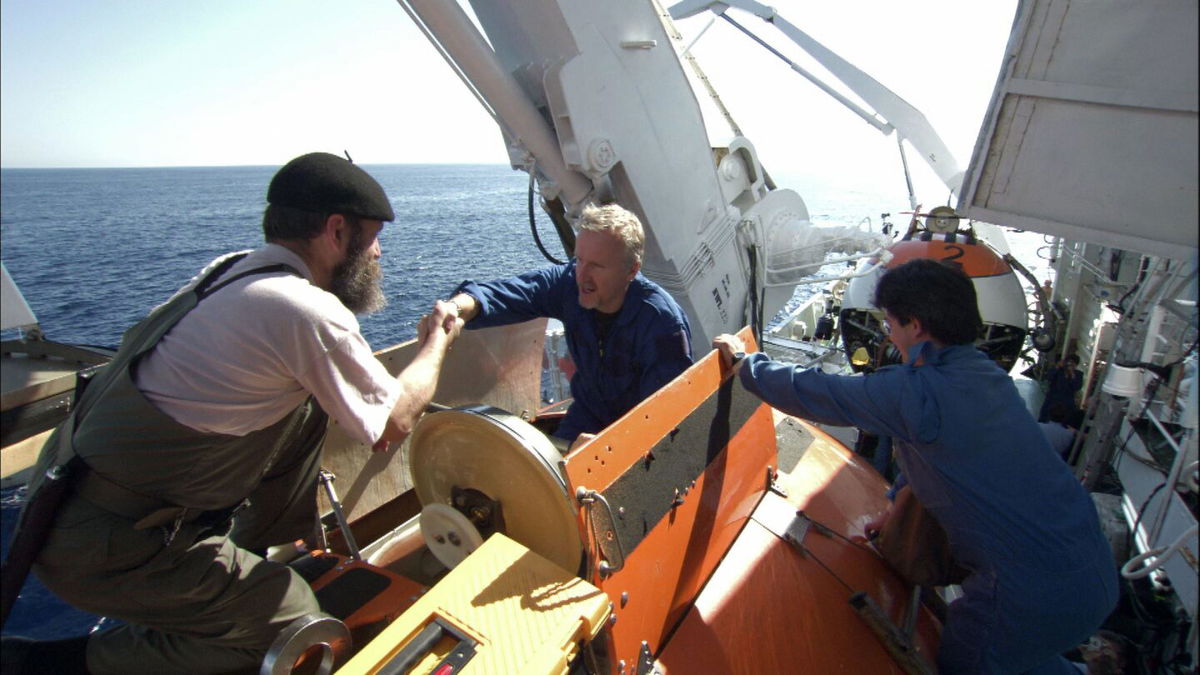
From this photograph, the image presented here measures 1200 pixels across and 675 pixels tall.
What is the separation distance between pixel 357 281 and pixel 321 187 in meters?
0.35

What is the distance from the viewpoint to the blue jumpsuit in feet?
6.76

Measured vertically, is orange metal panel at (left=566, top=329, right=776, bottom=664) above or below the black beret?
below

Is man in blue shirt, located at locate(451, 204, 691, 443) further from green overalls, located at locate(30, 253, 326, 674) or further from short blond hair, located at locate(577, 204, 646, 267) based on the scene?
green overalls, located at locate(30, 253, 326, 674)

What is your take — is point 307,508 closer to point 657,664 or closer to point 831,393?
point 657,664

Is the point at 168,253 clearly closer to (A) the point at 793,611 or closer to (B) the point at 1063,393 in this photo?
(A) the point at 793,611

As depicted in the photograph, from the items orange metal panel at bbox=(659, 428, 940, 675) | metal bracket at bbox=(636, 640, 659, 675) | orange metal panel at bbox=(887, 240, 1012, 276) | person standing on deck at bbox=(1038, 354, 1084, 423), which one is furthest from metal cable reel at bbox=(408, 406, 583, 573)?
person standing on deck at bbox=(1038, 354, 1084, 423)

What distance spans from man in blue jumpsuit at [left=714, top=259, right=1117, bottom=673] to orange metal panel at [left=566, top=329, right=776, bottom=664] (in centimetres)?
42

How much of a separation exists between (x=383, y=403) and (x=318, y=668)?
898 mm

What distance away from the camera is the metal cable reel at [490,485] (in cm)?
185

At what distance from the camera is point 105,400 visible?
1648mm

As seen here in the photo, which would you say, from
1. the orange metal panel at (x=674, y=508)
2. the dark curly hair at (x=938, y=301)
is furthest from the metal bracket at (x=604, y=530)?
the dark curly hair at (x=938, y=301)

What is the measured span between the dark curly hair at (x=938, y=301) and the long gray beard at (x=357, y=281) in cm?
195

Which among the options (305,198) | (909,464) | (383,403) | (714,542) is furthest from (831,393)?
(305,198)

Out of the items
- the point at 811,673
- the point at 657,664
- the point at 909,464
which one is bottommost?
the point at 811,673
